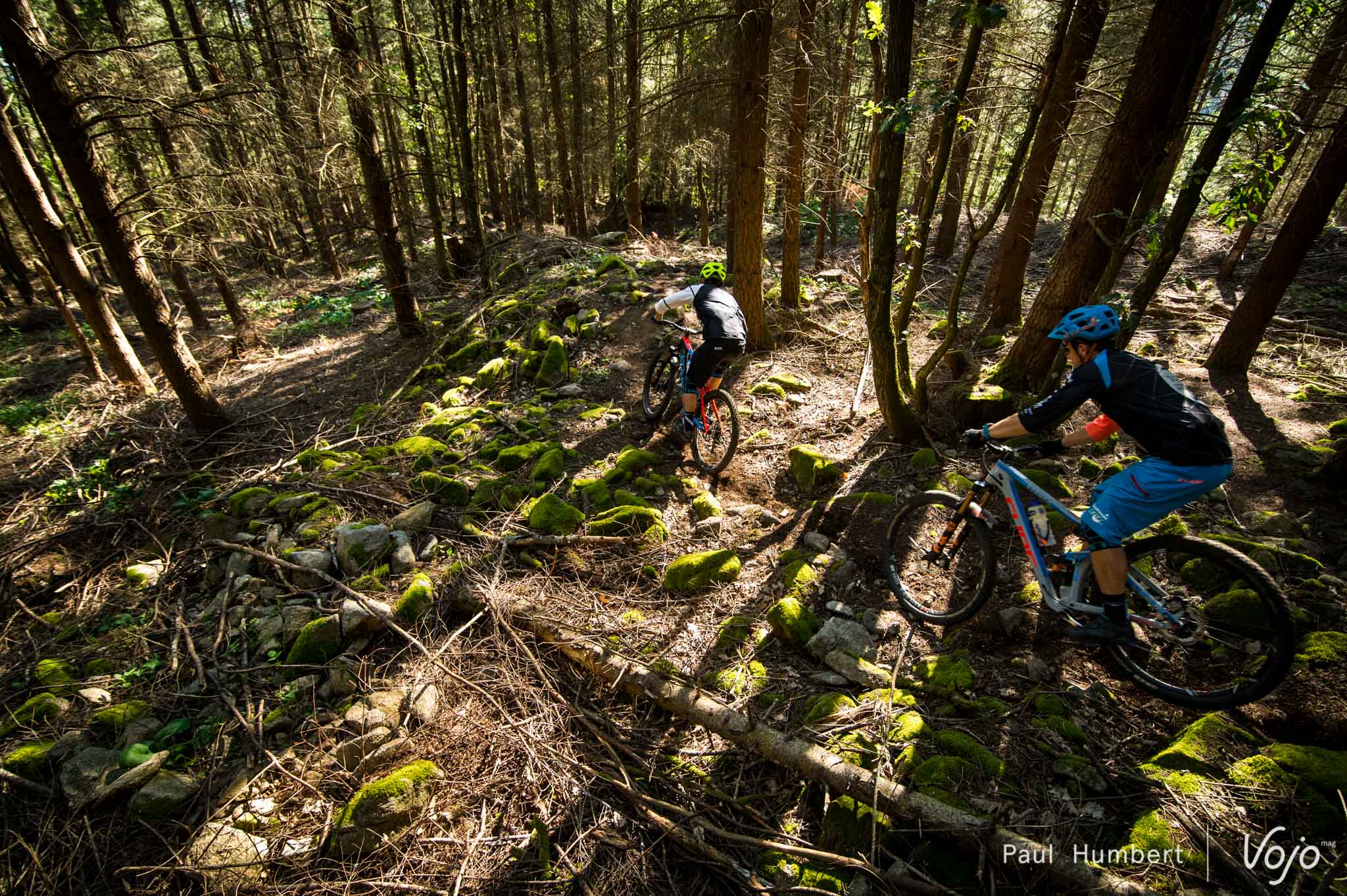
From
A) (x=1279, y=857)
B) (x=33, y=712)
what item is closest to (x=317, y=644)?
(x=33, y=712)

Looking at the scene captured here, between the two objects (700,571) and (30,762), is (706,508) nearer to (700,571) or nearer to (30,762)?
(700,571)

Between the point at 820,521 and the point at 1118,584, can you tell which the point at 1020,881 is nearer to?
the point at 1118,584

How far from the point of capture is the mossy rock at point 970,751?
Answer: 106 inches

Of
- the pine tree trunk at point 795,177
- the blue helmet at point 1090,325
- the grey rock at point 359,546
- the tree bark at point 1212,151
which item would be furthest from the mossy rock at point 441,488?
the pine tree trunk at point 795,177

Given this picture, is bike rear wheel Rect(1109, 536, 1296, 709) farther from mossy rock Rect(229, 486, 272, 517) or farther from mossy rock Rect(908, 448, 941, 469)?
mossy rock Rect(229, 486, 272, 517)

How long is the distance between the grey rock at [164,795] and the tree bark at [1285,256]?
1109 centimetres

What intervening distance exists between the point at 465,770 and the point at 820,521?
3.48m

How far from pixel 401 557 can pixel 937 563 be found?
4.51 meters

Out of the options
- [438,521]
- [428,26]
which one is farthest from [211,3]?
[438,521]

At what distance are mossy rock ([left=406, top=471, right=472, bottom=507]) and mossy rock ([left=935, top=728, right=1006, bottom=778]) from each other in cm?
449

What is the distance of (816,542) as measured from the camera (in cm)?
459

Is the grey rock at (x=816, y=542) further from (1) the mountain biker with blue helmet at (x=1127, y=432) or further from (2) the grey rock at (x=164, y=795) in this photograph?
(2) the grey rock at (x=164, y=795)

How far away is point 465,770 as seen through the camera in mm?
3100

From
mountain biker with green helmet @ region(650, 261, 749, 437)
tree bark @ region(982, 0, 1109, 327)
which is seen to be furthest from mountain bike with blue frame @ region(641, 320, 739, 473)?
tree bark @ region(982, 0, 1109, 327)
